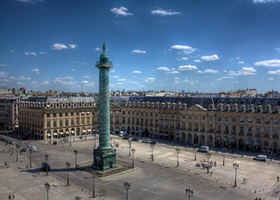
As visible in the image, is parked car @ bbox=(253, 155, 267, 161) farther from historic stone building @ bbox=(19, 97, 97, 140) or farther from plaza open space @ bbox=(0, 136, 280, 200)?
historic stone building @ bbox=(19, 97, 97, 140)

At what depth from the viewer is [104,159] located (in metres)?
64.1

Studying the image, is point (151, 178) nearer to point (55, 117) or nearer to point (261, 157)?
point (261, 157)

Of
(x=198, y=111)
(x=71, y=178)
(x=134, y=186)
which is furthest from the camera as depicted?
(x=198, y=111)

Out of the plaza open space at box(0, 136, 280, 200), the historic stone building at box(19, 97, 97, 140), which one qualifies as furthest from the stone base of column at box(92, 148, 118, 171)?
the historic stone building at box(19, 97, 97, 140)

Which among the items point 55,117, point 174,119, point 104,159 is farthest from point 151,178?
point 55,117

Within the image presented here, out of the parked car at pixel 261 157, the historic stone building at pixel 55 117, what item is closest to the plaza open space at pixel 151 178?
the parked car at pixel 261 157

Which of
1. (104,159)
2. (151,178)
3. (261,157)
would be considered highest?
(104,159)

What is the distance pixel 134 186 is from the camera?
55.0 metres

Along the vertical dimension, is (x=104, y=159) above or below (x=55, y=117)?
below

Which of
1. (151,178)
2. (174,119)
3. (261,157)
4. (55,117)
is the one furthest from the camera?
(55,117)

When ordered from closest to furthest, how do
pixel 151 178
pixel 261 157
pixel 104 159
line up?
pixel 151 178
pixel 104 159
pixel 261 157

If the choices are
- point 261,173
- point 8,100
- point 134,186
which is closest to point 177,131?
point 261,173

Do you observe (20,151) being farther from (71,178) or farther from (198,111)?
(198,111)

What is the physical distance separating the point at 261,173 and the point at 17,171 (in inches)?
2338
